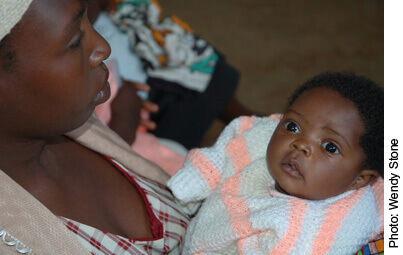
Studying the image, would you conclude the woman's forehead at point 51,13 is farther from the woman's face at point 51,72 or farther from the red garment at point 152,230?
the red garment at point 152,230

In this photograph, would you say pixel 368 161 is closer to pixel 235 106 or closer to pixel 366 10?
pixel 235 106

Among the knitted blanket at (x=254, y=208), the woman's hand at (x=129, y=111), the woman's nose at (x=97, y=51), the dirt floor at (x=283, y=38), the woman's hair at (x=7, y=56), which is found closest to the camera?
the woman's hair at (x=7, y=56)

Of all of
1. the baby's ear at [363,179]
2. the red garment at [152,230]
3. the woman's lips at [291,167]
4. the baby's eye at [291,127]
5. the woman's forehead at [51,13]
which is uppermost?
the woman's forehead at [51,13]

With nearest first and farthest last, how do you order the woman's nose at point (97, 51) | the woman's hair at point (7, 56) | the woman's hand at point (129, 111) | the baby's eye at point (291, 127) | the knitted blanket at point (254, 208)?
the woman's hair at point (7, 56), the woman's nose at point (97, 51), the knitted blanket at point (254, 208), the baby's eye at point (291, 127), the woman's hand at point (129, 111)

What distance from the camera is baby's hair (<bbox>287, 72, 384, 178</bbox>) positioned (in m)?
1.32

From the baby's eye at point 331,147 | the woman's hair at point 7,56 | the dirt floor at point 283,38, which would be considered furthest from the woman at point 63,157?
the dirt floor at point 283,38

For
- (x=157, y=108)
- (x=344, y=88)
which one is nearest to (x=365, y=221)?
(x=344, y=88)

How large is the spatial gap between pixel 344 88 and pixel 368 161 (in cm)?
18

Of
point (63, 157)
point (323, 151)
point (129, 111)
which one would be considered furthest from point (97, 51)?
point (129, 111)

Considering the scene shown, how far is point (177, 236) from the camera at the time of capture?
1.40 metres

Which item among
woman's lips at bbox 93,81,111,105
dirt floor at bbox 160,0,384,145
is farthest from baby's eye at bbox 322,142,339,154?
dirt floor at bbox 160,0,384,145

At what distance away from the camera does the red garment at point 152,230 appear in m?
1.19

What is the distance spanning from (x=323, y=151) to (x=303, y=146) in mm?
47
